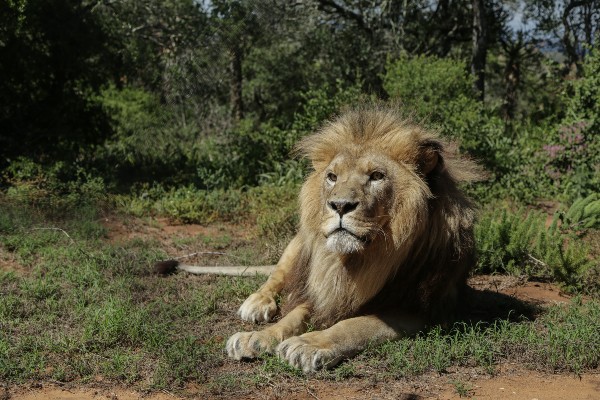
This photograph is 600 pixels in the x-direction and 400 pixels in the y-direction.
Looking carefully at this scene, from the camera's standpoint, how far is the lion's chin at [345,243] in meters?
3.63

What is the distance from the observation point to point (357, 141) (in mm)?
4133

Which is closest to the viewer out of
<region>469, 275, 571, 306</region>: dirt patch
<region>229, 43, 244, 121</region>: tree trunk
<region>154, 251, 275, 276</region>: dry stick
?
<region>469, 275, 571, 306</region>: dirt patch

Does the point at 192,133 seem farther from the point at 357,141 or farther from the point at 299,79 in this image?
the point at 357,141

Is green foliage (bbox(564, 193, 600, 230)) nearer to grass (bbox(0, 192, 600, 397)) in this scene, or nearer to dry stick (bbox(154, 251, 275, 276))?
grass (bbox(0, 192, 600, 397))

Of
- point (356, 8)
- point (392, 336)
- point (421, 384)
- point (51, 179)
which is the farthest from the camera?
point (356, 8)

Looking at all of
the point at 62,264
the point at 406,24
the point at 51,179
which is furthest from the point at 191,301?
the point at 406,24

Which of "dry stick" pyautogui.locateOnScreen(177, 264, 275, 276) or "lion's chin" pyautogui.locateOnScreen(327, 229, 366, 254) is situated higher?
"lion's chin" pyautogui.locateOnScreen(327, 229, 366, 254)

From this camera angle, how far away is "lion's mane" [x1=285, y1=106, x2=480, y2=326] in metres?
3.85

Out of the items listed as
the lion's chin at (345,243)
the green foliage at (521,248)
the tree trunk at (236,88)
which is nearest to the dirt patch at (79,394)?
the lion's chin at (345,243)

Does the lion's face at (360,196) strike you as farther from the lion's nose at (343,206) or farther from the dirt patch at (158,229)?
the dirt patch at (158,229)

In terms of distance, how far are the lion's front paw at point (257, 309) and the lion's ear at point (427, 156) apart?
1372 millimetres

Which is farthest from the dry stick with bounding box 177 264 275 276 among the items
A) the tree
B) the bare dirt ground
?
the tree

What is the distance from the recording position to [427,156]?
4020 millimetres

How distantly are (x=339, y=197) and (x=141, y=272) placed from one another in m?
2.58
